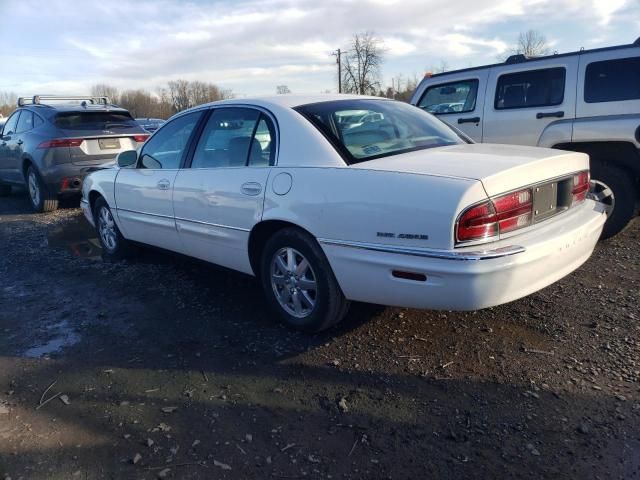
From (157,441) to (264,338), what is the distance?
3.83 ft

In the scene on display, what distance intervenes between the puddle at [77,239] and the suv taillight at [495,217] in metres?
4.52

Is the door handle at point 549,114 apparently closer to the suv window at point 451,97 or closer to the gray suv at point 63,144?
the suv window at point 451,97

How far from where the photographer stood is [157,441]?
2621 mm

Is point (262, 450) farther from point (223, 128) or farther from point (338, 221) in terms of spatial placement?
point (223, 128)

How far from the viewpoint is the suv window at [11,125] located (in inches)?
379

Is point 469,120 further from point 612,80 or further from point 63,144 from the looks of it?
point 63,144

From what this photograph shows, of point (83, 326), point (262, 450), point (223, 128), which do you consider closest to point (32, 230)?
point (83, 326)

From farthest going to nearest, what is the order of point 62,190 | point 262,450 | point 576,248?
point 62,190
point 576,248
point 262,450

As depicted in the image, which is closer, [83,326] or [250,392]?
[250,392]

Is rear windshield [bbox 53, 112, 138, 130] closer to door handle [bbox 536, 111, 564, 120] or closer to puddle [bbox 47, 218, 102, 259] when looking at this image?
puddle [bbox 47, 218, 102, 259]

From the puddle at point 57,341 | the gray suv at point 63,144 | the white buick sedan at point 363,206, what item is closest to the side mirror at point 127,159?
the white buick sedan at point 363,206

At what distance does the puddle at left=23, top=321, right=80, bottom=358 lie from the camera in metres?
3.65

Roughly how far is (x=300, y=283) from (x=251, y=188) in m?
0.74

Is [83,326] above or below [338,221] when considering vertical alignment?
below
